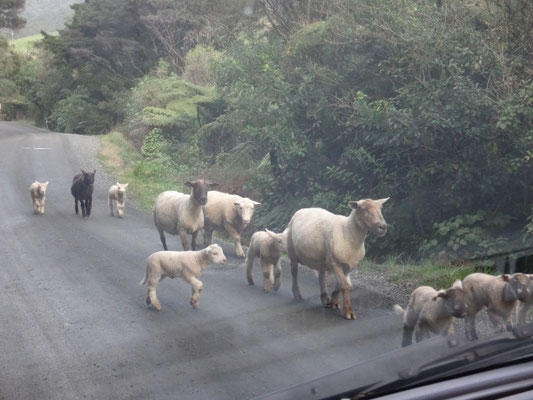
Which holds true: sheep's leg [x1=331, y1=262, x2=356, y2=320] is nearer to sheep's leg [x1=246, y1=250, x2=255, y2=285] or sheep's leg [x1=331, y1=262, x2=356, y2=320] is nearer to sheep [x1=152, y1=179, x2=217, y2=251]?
sheep's leg [x1=246, y1=250, x2=255, y2=285]

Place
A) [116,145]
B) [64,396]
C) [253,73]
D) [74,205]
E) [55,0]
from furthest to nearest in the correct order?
[253,73]
[116,145]
[74,205]
[55,0]
[64,396]

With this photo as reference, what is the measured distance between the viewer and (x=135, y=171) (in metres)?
8.37

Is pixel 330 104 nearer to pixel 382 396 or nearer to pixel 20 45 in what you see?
pixel 20 45

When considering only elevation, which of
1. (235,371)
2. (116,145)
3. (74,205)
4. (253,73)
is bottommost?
(235,371)

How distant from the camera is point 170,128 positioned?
946 cm

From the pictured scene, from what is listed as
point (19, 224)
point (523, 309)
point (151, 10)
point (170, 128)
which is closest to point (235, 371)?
point (523, 309)

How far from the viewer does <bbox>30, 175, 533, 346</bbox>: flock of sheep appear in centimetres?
426

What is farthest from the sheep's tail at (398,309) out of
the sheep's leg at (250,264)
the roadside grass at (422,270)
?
the sheep's leg at (250,264)

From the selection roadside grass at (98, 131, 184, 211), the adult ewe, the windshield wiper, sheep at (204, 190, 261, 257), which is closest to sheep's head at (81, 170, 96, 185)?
the adult ewe

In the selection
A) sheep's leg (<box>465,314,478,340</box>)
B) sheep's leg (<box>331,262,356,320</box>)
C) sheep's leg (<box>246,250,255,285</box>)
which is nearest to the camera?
sheep's leg (<box>465,314,478,340</box>)

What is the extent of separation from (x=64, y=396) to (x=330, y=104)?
6044mm

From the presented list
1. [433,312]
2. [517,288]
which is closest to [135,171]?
[433,312]

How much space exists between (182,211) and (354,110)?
8.53 ft

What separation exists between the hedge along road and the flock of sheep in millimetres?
124
